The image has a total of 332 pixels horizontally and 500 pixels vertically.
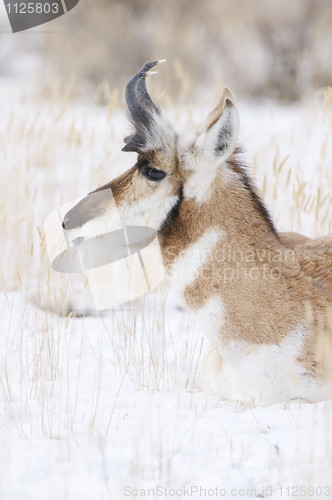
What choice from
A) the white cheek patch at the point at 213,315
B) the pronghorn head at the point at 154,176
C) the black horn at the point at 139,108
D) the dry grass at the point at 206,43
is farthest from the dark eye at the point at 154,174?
the dry grass at the point at 206,43

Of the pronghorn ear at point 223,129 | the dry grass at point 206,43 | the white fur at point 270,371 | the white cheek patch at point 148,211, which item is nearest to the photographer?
the pronghorn ear at point 223,129

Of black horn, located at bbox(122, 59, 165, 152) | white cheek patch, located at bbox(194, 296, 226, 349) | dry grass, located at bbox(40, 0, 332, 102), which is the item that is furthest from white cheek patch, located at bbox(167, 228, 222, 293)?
dry grass, located at bbox(40, 0, 332, 102)

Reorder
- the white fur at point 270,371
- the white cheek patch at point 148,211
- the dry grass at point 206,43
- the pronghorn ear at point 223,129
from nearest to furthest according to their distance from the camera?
the pronghorn ear at point 223,129 → the white fur at point 270,371 → the white cheek patch at point 148,211 → the dry grass at point 206,43

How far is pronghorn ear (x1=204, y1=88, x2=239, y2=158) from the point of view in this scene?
2.32 meters

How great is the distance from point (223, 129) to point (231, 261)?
2.09 feet

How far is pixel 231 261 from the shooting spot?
250cm

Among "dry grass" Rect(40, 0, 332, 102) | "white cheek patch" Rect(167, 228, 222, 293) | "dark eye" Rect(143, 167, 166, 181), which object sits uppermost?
"dark eye" Rect(143, 167, 166, 181)

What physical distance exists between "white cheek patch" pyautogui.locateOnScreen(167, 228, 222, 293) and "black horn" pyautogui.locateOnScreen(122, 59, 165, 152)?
1.92 ft

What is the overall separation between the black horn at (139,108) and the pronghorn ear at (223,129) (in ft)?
1.20

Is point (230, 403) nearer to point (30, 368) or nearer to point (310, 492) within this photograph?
point (310, 492)

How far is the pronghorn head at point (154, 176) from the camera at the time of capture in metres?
2.47

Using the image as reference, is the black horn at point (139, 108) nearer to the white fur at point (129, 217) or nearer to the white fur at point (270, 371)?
the white fur at point (129, 217)

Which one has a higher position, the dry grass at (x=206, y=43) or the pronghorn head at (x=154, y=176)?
the pronghorn head at (x=154, y=176)

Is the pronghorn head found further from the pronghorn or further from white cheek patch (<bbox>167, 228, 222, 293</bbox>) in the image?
white cheek patch (<bbox>167, 228, 222, 293</bbox>)
